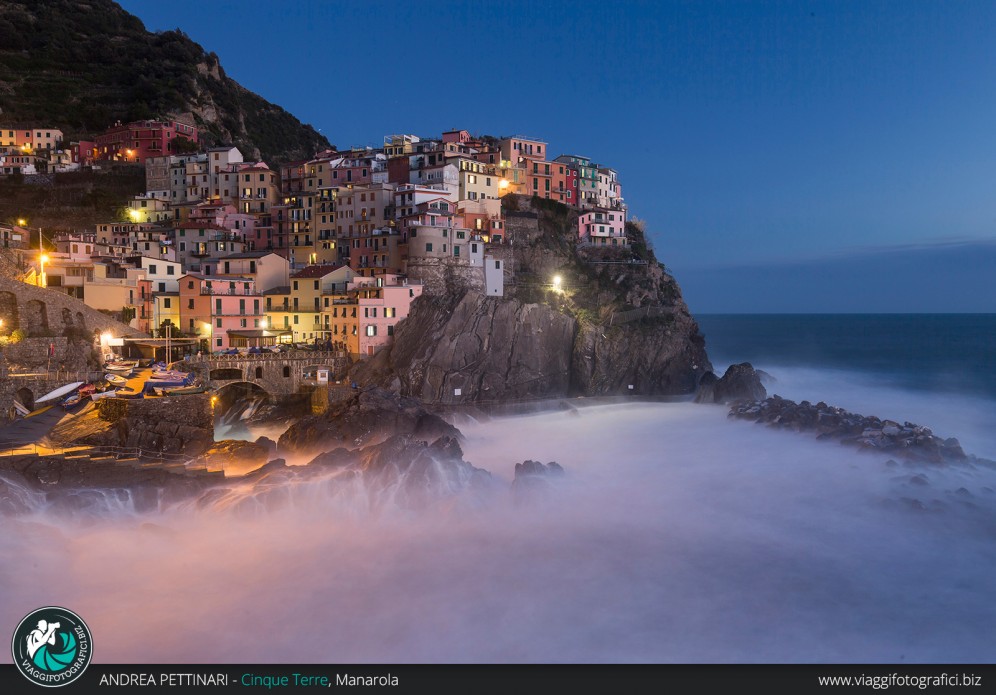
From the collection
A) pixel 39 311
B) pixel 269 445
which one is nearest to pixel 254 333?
pixel 39 311

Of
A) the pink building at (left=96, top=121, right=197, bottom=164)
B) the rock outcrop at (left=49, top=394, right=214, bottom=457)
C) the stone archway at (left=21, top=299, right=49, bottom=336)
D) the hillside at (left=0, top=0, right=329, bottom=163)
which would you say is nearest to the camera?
the rock outcrop at (left=49, top=394, right=214, bottom=457)

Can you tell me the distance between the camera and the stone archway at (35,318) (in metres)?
31.1

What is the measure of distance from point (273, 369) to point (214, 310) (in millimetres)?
6339

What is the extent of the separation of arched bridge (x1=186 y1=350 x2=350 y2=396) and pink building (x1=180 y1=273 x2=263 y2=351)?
13.7 ft

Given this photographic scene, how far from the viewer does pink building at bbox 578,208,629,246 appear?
5400 cm

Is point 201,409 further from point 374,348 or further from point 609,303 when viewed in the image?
point 609,303

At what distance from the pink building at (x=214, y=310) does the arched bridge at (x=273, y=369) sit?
13.7ft

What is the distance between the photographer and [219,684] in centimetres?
1046

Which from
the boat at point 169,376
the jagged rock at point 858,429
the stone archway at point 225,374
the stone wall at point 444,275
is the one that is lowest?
the jagged rock at point 858,429

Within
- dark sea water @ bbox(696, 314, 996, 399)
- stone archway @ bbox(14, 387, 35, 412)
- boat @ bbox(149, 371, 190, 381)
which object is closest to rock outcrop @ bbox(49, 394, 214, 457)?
boat @ bbox(149, 371, 190, 381)

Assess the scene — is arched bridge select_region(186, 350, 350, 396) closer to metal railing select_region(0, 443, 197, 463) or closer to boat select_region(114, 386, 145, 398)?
boat select_region(114, 386, 145, 398)

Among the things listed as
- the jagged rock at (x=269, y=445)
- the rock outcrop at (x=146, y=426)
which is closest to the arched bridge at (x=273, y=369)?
the jagged rock at (x=269, y=445)

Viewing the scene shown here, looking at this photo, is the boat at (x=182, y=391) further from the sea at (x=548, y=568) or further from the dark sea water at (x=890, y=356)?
the dark sea water at (x=890, y=356)

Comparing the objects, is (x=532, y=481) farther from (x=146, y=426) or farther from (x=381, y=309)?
(x=381, y=309)
